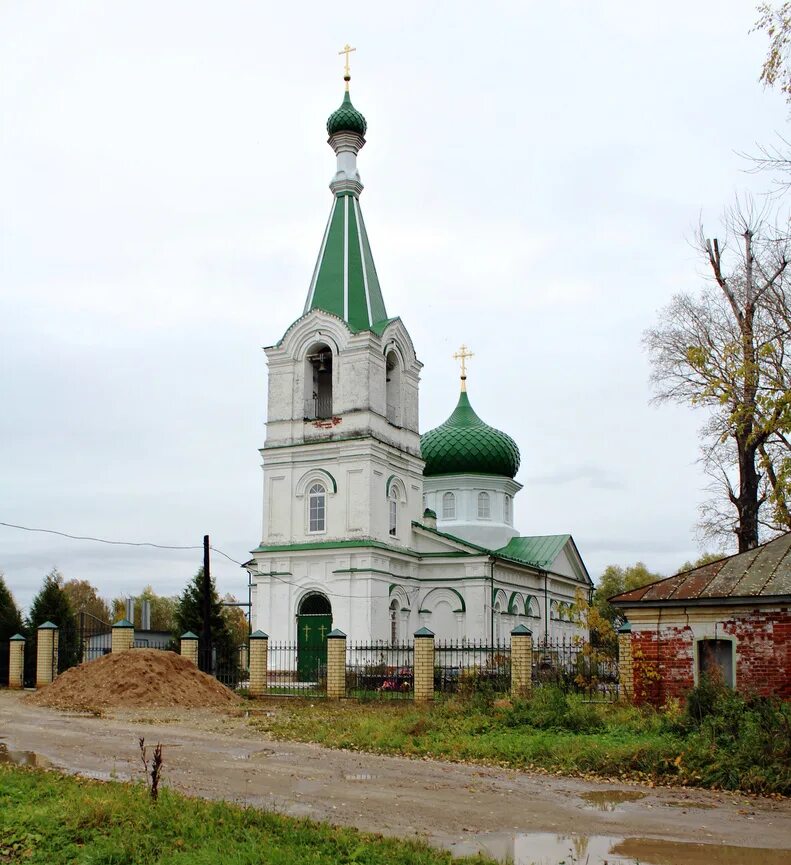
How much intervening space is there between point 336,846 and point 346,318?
81.3ft

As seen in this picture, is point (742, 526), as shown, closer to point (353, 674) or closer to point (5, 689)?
point (353, 674)

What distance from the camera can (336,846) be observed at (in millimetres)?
7723

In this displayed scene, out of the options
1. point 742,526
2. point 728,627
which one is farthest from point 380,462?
point 728,627

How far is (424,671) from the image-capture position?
20.9 meters

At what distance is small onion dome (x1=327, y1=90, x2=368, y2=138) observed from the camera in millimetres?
33562

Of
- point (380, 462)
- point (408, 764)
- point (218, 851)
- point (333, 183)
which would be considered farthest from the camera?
point (333, 183)

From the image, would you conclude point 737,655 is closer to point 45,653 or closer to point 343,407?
point 343,407

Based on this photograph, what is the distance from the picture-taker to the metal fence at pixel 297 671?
23.9 m

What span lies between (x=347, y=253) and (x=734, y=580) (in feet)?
64.6

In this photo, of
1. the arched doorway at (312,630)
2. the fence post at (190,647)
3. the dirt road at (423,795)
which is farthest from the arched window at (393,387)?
the dirt road at (423,795)

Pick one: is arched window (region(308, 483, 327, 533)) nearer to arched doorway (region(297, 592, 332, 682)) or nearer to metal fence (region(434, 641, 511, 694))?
arched doorway (region(297, 592, 332, 682))

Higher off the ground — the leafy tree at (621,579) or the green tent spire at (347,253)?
the green tent spire at (347,253)

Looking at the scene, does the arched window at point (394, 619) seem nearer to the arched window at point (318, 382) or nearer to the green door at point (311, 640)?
the green door at point (311, 640)

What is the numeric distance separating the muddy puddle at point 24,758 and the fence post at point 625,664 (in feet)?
34.5
